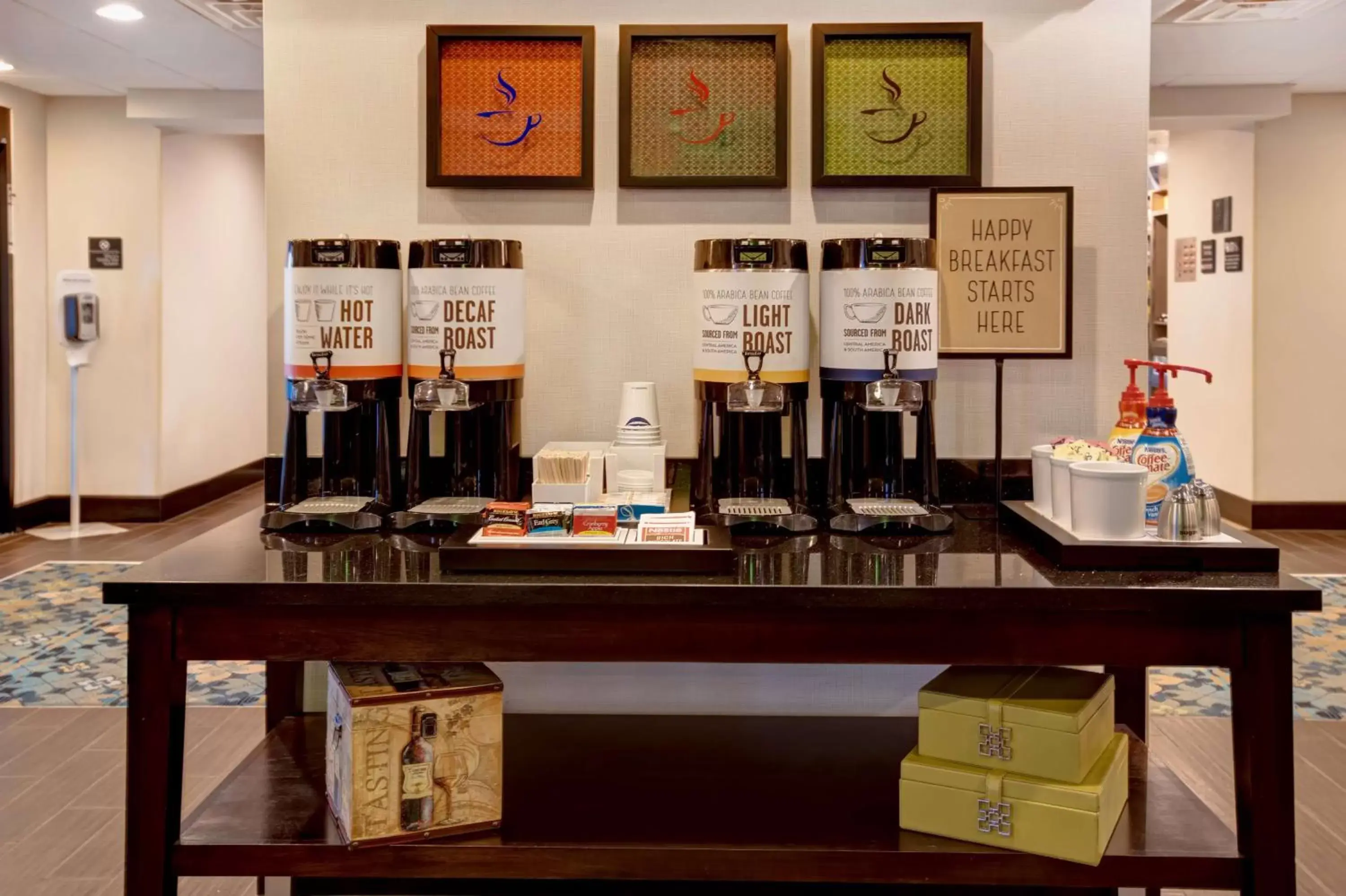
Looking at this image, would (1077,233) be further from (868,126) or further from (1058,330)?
(868,126)

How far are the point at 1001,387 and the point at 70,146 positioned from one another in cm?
668

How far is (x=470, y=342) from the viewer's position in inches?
76.7

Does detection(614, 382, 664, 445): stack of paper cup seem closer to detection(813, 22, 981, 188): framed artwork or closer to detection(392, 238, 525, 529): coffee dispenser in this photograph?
detection(392, 238, 525, 529): coffee dispenser

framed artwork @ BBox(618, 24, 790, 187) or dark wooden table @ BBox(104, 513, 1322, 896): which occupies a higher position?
framed artwork @ BBox(618, 24, 790, 187)

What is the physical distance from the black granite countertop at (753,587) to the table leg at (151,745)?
0.05 metres

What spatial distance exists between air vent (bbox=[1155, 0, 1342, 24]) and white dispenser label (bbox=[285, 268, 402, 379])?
4050 millimetres

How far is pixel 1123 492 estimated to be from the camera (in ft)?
5.42

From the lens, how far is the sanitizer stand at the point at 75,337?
682 centimetres

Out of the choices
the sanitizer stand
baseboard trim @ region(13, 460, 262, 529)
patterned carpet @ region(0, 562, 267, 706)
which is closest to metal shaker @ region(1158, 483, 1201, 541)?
patterned carpet @ region(0, 562, 267, 706)

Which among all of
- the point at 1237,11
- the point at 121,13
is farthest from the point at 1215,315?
the point at 121,13

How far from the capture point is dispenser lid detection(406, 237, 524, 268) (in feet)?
6.35

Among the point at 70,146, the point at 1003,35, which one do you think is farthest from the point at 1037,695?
the point at 70,146

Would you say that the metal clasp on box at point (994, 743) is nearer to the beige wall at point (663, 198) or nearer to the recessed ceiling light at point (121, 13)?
the beige wall at point (663, 198)

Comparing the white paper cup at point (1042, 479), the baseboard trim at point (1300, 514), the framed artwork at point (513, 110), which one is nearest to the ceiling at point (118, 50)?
the framed artwork at point (513, 110)
